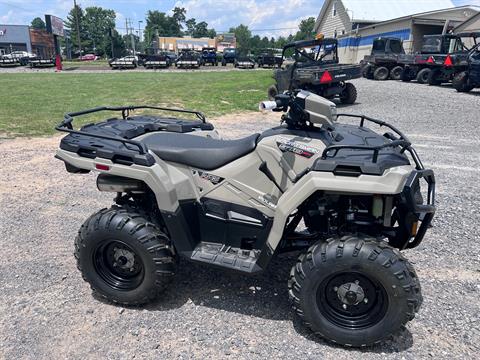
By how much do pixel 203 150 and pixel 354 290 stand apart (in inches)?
54.7

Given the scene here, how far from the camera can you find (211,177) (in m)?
3.06

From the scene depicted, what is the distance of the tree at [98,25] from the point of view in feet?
301

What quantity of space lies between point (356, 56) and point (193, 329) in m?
37.3

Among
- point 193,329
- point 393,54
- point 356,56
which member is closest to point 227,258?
point 193,329

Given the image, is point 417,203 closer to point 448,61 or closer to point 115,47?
point 448,61

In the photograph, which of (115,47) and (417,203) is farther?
(115,47)

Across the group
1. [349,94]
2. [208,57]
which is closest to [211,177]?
[349,94]

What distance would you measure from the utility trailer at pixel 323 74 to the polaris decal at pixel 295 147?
9.17m

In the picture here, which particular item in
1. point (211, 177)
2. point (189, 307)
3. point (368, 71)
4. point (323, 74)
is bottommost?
point (189, 307)

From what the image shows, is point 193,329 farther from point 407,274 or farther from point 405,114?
point 405,114

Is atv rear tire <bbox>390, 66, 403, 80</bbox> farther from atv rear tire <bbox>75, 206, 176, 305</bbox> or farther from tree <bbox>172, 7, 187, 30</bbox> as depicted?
tree <bbox>172, 7, 187, 30</bbox>

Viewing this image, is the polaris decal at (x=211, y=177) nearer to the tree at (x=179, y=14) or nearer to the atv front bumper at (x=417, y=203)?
the atv front bumper at (x=417, y=203)

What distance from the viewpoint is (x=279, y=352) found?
2717mm

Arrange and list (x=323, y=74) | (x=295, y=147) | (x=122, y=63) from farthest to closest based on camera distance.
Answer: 1. (x=122, y=63)
2. (x=323, y=74)
3. (x=295, y=147)
